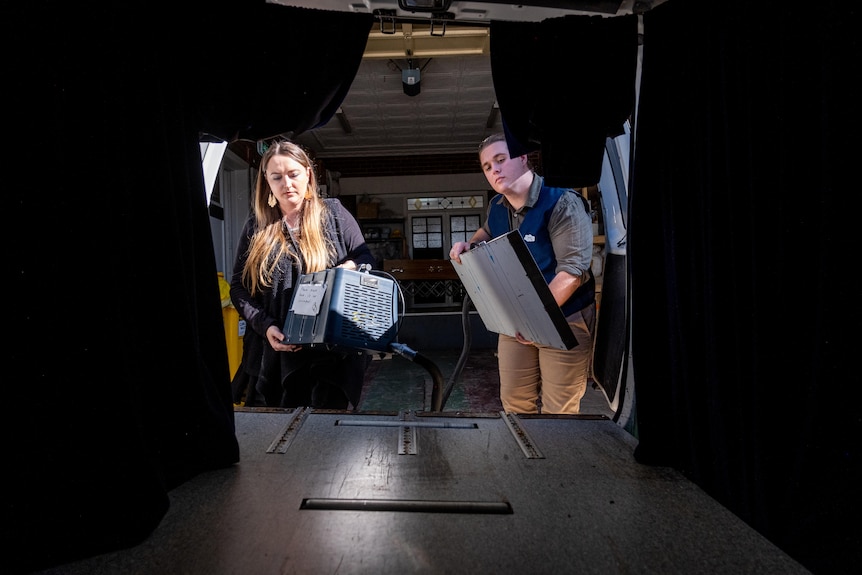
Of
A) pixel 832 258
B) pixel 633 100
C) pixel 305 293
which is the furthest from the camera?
pixel 305 293

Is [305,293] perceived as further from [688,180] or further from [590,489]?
[688,180]

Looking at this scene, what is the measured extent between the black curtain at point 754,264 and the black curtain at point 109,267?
1.43 meters

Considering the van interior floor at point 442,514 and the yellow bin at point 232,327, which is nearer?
the van interior floor at point 442,514

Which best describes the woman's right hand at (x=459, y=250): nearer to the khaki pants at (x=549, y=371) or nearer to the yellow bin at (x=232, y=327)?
the khaki pants at (x=549, y=371)

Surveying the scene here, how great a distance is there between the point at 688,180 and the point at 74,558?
1.99 meters

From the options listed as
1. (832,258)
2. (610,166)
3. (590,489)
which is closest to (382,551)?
(590,489)

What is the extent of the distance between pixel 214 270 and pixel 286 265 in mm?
551

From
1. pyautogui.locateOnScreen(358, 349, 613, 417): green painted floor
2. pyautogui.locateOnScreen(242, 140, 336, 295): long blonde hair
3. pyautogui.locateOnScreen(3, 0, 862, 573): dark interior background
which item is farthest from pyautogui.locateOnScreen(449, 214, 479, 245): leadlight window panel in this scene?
pyautogui.locateOnScreen(3, 0, 862, 573): dark interior background

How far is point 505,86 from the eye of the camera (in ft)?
5.61

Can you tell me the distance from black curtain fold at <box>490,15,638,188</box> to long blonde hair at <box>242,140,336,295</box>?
3.18 feet

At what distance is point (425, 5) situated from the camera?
1.66 metres

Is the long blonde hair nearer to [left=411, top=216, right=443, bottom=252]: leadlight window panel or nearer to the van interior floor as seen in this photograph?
the van interior floor

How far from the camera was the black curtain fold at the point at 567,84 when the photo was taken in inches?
64.7

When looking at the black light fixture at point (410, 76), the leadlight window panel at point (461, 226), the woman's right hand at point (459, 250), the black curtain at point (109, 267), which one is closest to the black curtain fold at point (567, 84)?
the woman's right hand at point (459, 250)
